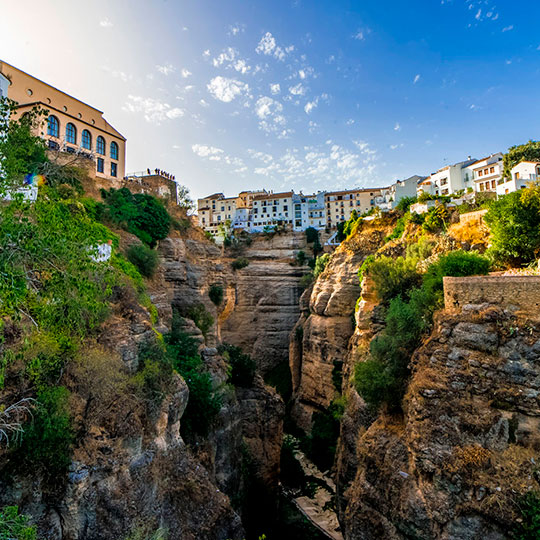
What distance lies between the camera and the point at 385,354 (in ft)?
58.0

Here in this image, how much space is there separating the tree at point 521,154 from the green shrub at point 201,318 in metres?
37.0

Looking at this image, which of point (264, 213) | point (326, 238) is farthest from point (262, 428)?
point (264, 213)

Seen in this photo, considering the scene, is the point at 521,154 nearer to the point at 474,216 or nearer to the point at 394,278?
the point at 474,216

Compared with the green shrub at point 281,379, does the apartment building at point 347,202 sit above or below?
above

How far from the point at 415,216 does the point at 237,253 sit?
27869 mm

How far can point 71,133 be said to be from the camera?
1213 inches

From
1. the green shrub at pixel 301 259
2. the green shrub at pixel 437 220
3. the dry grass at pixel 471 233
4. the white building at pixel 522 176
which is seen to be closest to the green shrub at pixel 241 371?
the green shrub at pixel 437 220

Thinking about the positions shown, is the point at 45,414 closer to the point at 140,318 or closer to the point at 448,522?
the point at 140,318

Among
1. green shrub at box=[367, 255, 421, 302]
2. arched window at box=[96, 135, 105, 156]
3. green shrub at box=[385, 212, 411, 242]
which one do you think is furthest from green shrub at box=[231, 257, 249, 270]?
green shrub at box=[367, 255, 421, 302]

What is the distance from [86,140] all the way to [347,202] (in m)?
48.9

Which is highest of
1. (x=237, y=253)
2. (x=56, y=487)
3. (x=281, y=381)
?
(x=237, y=253)

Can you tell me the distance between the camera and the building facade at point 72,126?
2792 centimetres

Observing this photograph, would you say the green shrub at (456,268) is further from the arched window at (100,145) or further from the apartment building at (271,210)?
the apartment building at (271,210)

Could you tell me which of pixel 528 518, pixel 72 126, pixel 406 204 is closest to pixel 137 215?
pixel 72 126
